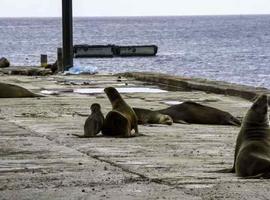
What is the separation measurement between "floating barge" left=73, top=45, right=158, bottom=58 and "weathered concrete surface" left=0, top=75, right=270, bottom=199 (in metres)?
56.8

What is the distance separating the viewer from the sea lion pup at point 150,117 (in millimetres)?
16688

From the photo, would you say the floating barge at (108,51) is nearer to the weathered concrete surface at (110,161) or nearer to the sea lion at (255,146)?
the weathered concrete surface at (110,161)

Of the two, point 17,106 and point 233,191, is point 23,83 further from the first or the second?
point 233,191

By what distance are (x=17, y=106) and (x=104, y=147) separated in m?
7.23

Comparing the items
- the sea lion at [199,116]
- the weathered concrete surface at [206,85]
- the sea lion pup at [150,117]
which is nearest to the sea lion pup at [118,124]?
the sea lion pup at [150,117]

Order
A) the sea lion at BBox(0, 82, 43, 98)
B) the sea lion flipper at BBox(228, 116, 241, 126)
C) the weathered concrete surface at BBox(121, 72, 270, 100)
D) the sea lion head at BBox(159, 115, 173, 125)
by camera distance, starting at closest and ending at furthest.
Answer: the sea lion head at BBox(159, 115, 173, 125) < the sea lion flipper at BBox(228, 116, 241, 126) < the sea lion at BBox(0, 82, 43, 98) < the weathered concrete surface at BBox(121, 72, 270, 100)

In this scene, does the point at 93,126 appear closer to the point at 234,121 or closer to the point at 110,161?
the point at 110,161

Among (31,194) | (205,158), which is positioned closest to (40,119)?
(205,158)

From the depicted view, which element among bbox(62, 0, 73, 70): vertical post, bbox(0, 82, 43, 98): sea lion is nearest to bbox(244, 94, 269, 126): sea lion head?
bbox(0, 82, 43, 98): sea lion

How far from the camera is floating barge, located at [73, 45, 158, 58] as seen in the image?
7638 cm

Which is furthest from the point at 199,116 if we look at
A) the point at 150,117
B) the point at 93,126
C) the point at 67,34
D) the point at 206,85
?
the point at 67,34

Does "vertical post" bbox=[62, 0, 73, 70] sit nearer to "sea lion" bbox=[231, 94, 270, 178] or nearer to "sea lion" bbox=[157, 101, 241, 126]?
"sea lion" bbox=[157, 101, 241, 126]

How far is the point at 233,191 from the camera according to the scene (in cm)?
920

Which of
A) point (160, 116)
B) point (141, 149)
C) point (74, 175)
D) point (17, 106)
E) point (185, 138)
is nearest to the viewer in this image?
point (74, 175)
